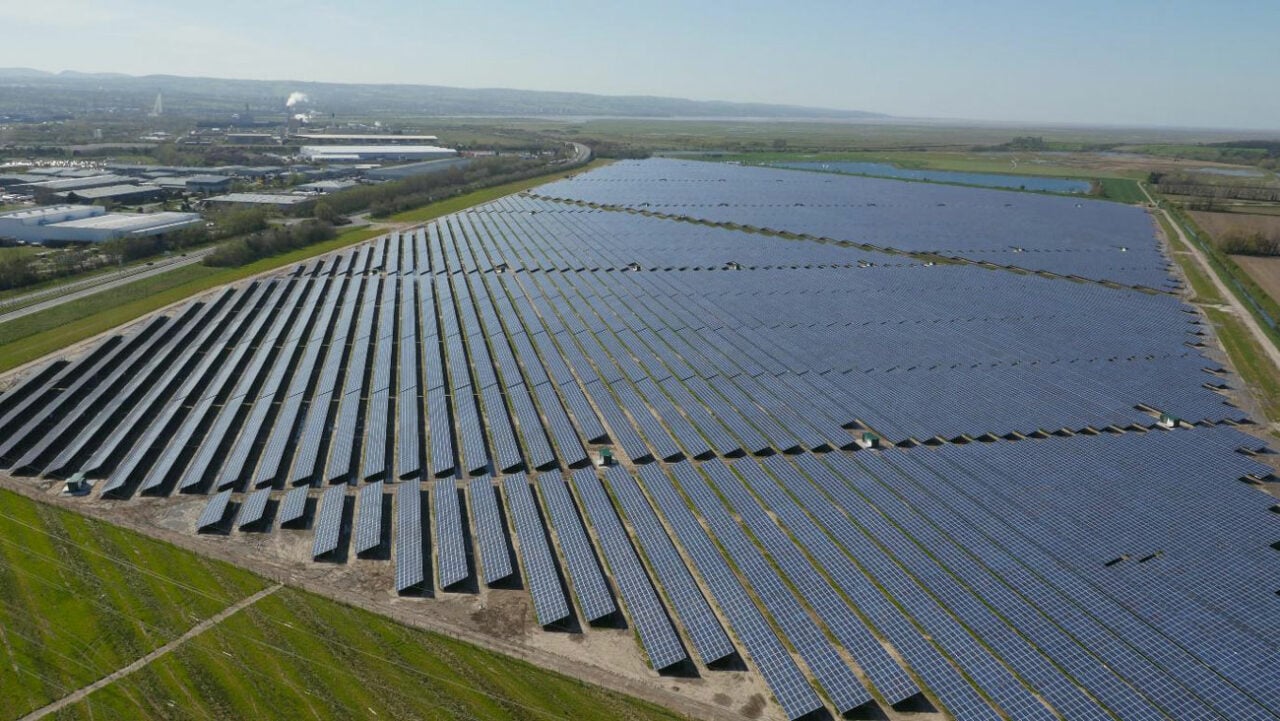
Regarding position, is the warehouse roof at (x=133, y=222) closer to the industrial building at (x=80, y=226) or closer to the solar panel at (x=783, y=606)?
the industrial building at (x=80, y=226)

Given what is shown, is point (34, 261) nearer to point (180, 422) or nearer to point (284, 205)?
point (284, 205)

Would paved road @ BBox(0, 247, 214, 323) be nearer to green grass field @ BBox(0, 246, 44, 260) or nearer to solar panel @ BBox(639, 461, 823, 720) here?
green grass field @ BBox(0, 246, 44, 260)

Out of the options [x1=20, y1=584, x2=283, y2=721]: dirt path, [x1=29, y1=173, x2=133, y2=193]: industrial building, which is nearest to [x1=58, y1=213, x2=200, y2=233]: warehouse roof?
[x1=29, y1=173, x2=133, y2=193]: industrial building

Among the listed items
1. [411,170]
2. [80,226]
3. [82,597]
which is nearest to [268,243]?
[80,226]

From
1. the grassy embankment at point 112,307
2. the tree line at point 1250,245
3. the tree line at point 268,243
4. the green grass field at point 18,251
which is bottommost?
the grassy embankment at point 112,307

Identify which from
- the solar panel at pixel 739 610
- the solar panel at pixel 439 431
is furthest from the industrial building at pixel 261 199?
the solar panel at pixel 739 610

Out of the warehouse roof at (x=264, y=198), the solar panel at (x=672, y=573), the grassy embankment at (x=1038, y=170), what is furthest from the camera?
the grassy embankment at (x=1038, y=170)
